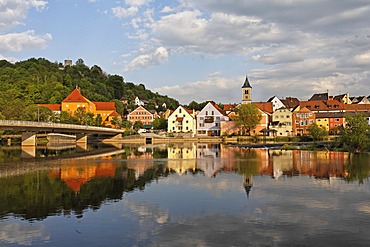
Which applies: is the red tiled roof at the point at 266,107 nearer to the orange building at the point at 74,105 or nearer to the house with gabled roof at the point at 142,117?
the house with gabled roof at the point at 142,117

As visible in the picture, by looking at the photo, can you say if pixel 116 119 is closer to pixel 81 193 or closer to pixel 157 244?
pixel 81 193

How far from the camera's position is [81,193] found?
23.0 metres

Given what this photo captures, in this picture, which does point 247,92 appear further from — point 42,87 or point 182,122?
point 42,87

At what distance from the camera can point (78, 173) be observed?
105 feet

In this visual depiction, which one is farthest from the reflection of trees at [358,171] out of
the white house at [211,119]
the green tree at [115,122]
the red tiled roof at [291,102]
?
the green tree at [115,122]

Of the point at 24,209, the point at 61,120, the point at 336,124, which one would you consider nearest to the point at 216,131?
the point at 336,124

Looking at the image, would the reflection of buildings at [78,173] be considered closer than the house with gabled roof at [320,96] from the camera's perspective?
Yes

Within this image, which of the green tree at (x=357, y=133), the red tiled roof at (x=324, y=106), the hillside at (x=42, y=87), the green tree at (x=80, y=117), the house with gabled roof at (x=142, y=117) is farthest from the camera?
the house with gabled roof at (x=142, y=117)

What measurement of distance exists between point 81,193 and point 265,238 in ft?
41.7

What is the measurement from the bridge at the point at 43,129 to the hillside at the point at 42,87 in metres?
12.1

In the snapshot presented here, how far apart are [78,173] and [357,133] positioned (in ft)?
116

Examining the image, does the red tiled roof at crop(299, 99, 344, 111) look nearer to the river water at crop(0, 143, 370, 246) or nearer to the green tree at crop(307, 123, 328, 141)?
the green tree at crop(307, 123, 328, 141)

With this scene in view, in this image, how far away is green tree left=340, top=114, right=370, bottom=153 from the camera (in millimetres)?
49719

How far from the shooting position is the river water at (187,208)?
1399 cm
